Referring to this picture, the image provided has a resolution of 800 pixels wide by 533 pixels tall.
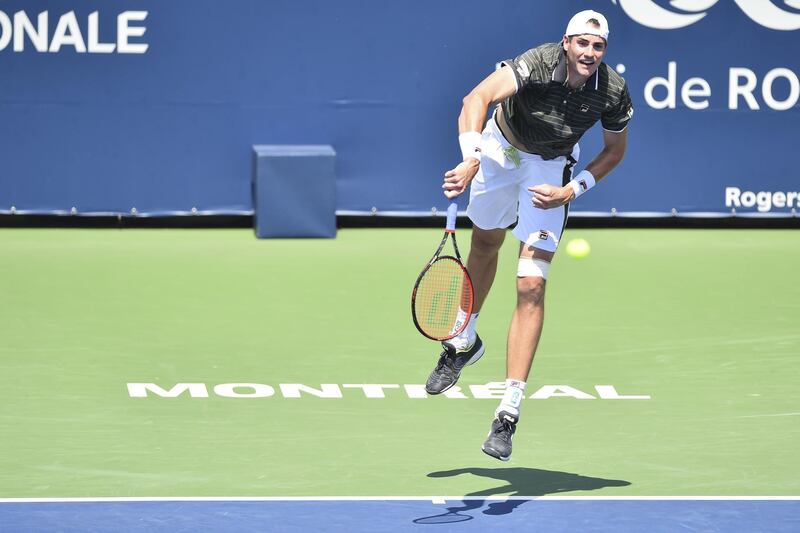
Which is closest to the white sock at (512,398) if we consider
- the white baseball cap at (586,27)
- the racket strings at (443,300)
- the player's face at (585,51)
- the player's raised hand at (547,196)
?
the racket strings at (443,300)

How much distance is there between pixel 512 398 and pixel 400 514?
0.89 meters

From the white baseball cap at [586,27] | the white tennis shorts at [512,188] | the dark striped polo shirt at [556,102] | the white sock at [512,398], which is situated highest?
the white baseball cap at [586,27]

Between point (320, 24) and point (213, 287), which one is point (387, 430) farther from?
point (320, 24)

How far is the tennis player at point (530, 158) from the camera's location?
23.6 feet

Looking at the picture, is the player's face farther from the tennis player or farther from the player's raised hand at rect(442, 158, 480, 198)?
the player's raised hand at rect(442, 158, 480, 198)

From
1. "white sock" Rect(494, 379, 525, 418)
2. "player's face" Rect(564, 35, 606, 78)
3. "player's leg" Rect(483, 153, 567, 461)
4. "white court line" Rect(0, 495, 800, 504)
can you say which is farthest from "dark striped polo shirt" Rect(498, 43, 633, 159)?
"white court line" Rect(0, 495, 800, 504)

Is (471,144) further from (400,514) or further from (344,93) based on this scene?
(344,93)

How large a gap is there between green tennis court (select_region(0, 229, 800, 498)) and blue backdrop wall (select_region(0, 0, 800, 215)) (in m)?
0.79

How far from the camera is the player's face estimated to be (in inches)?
284

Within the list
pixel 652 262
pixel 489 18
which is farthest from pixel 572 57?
pixel 489 18

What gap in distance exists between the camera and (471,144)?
22.6 feet

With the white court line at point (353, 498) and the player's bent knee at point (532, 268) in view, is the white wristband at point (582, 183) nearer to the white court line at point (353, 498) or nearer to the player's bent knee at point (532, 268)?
the player's bent knee at point (532, 268)

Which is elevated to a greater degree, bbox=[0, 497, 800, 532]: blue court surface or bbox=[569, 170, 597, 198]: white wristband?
bbox=[569, 170, 597, 198]: white wristband

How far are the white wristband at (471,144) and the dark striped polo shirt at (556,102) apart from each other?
50 cm
